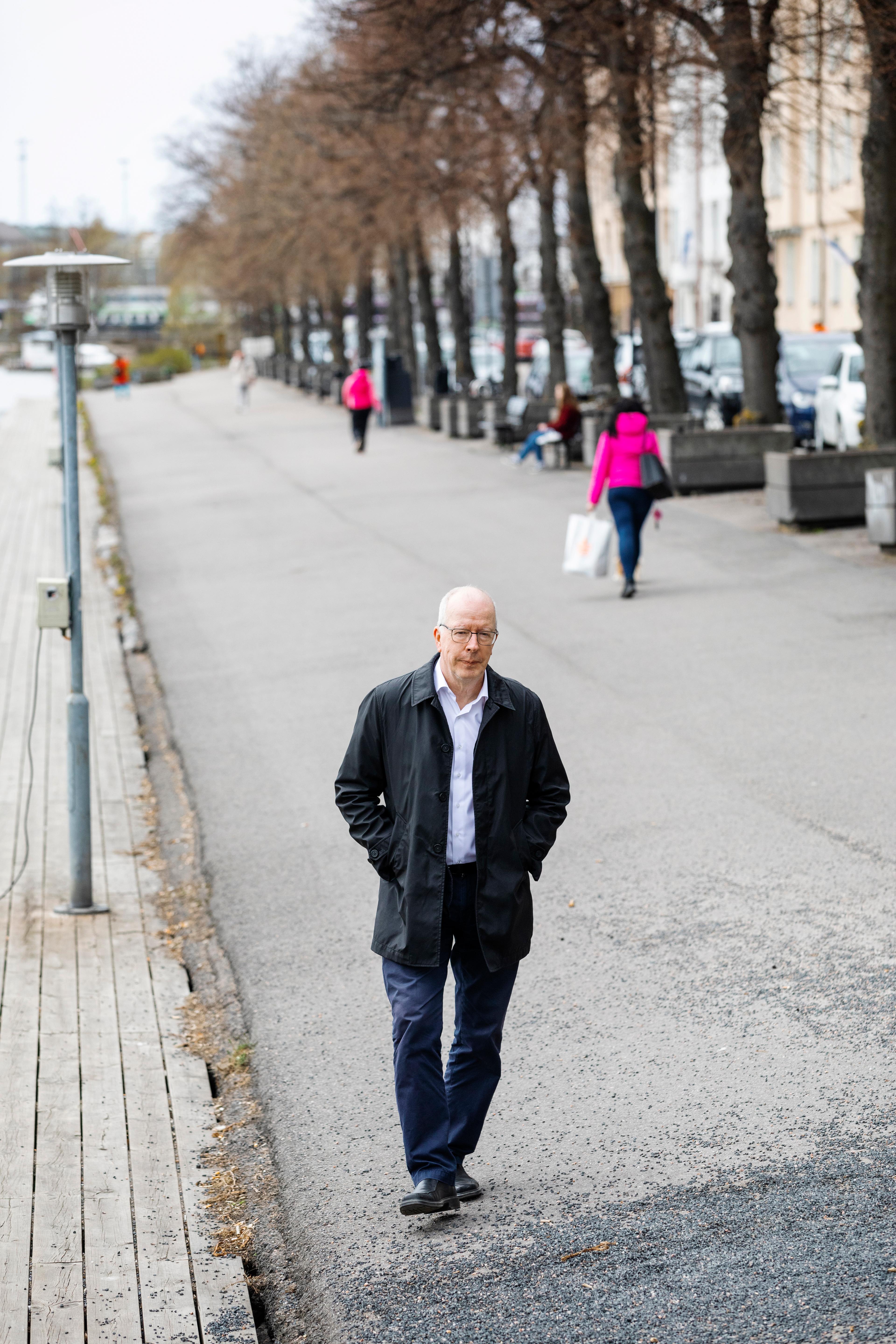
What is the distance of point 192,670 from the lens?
13.7 m

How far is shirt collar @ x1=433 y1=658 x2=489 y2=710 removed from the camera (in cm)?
466

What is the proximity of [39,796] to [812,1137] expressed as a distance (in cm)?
638

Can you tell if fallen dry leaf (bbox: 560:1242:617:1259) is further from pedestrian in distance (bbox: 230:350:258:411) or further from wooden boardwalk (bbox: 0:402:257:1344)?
pedestrian in distance (bbox: 230:350:258:411)

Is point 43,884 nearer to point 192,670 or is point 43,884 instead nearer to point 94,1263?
point 94,1263

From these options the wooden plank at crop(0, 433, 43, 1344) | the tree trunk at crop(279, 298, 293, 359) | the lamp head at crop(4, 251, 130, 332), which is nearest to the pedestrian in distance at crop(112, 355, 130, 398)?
the tree trunk at crop(279, 298, 293, 359)

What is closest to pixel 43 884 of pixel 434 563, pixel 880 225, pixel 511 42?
pixel 434 563

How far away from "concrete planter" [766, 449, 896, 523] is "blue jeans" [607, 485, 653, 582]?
12.2 feet

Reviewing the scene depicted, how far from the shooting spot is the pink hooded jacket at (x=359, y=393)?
3095cm

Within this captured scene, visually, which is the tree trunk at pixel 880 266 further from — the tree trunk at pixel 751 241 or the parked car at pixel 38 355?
the parked car at pixel 38 355

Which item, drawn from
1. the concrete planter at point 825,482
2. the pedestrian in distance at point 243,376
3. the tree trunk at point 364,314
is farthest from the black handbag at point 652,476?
the tree trunk at point 364,314

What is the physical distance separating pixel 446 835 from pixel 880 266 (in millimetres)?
15417

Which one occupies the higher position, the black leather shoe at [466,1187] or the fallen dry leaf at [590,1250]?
the black leather shoe at [466,1187]

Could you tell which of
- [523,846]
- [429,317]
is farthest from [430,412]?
[523,846]

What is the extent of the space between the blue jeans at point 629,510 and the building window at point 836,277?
4624cm
